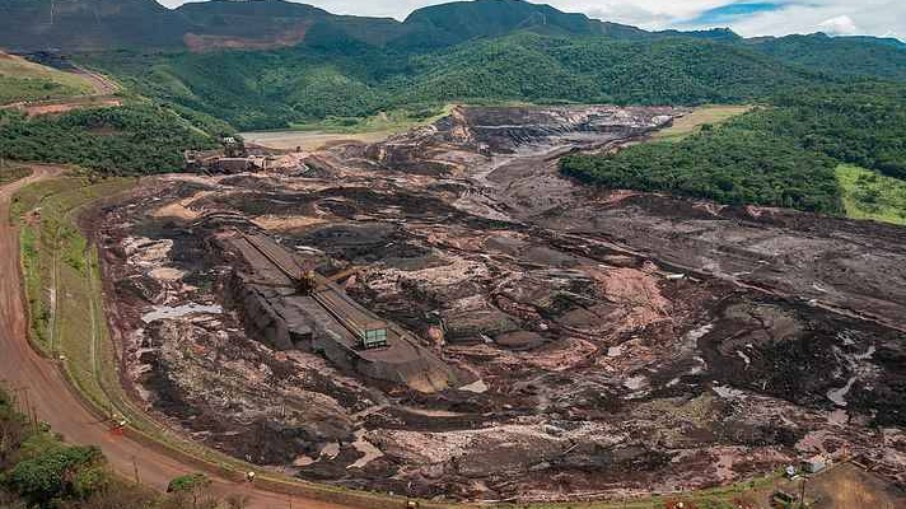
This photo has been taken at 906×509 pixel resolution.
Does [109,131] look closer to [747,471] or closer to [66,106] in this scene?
[66,106]

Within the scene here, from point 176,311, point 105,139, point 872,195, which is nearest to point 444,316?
point 176,311

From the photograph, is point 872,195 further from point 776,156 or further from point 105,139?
point 105,139

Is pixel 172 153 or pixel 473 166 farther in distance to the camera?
pixel 473 166

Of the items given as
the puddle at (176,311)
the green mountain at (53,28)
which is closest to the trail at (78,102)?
the green mountain at (53,28)

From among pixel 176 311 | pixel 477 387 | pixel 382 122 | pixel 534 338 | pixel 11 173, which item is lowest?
pixel 477 387

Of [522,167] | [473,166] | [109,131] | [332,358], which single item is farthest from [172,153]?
[332,358]
